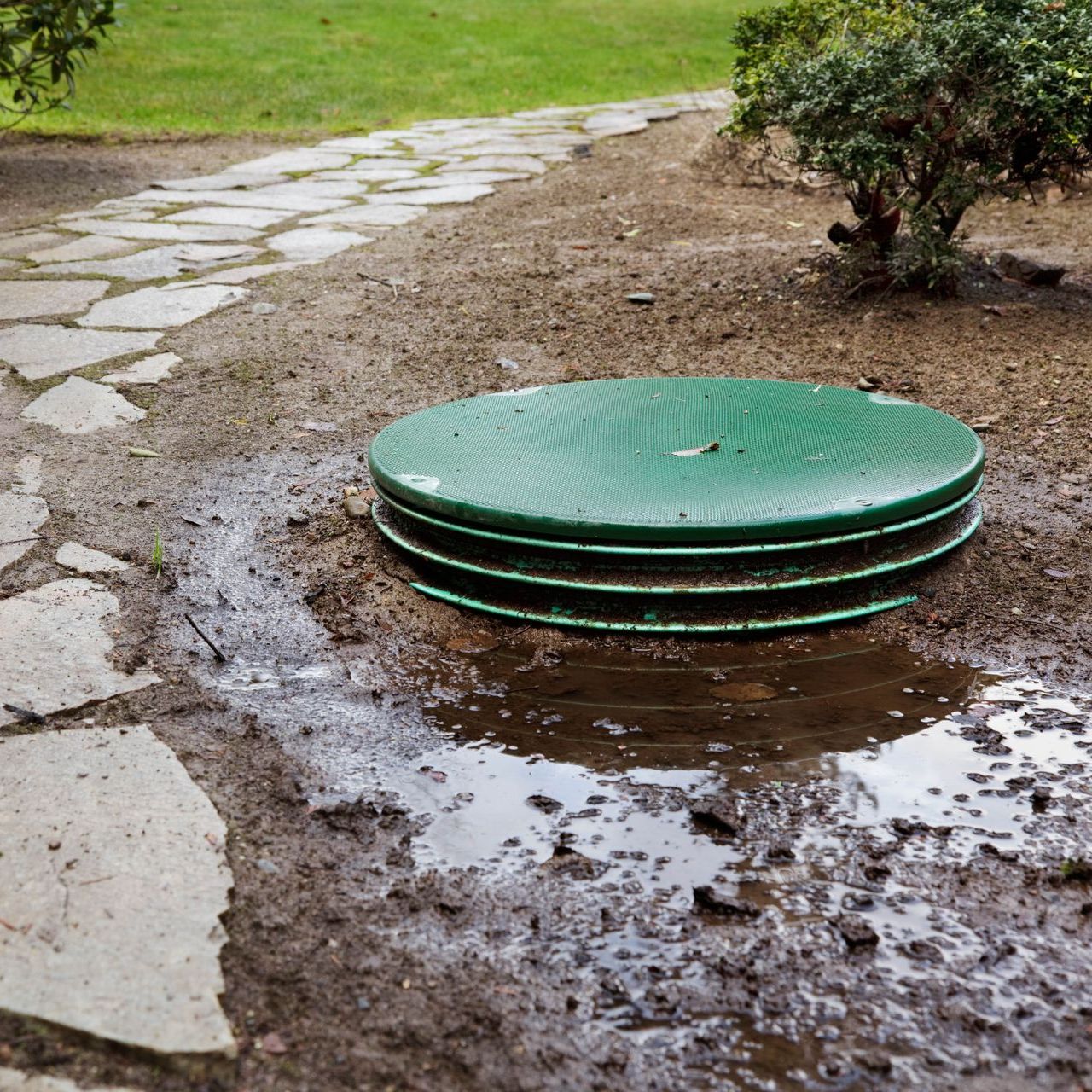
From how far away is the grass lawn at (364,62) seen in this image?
8.55 meters

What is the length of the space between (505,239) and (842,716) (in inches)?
145

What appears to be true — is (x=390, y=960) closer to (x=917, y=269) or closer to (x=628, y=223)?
(x=917, y=269)

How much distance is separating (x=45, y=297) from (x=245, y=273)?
2.55 feet

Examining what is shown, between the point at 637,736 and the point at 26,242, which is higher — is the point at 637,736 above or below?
below

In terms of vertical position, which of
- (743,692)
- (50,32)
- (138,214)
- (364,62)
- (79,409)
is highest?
(50,32)

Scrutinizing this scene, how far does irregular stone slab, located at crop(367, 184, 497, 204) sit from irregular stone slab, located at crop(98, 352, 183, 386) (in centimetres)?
250

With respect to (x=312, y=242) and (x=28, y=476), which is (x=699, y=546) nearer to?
(x=28, y=476)

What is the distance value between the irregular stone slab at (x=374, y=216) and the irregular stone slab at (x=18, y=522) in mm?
3092

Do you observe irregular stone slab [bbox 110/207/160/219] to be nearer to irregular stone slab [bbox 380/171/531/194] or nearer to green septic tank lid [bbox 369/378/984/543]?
irregular stone slab [bbox 380/171/531/194]

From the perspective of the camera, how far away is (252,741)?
1.95 metres

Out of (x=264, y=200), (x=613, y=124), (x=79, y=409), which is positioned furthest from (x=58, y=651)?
(x=613, y=124)

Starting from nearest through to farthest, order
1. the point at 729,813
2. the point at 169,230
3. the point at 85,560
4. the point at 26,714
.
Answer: the point at 729,813 → the point at 26,714 → the point at 85,560 → the point at 169,230

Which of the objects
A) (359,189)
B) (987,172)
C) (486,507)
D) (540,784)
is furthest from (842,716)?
(359,189)

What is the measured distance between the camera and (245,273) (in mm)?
4762
